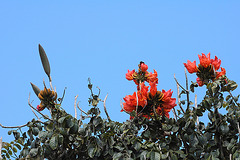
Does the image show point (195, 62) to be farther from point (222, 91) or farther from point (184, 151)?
point (184, 151)

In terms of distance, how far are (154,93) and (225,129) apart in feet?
1.53

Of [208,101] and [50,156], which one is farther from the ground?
[208,101]

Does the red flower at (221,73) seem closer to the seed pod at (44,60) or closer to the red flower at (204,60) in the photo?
the red flower at (204,60)

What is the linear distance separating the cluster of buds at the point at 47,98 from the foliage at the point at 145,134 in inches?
9.8

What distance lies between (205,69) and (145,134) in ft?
1.96

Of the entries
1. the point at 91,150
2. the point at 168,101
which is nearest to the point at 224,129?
the point at 168,101

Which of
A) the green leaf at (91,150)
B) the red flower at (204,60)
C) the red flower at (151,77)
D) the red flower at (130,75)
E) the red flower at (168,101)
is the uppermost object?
the red flower at (130,75)

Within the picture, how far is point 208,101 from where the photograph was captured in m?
2.12

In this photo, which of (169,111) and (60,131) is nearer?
(60,131)

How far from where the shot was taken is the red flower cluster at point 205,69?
92.7 inches

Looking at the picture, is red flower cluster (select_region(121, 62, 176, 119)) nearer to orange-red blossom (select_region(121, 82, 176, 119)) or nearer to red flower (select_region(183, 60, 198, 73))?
orange-red blossom (select_region(121, 82, 176, 119))

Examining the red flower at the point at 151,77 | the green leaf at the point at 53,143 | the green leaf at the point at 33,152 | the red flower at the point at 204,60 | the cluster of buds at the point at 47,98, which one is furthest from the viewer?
the red flower at the point at 151,77

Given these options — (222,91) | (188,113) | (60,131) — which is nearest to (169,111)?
(188,113)

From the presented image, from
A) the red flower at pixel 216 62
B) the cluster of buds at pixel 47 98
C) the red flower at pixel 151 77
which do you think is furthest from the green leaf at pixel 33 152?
the red flower at pixel 216 62
